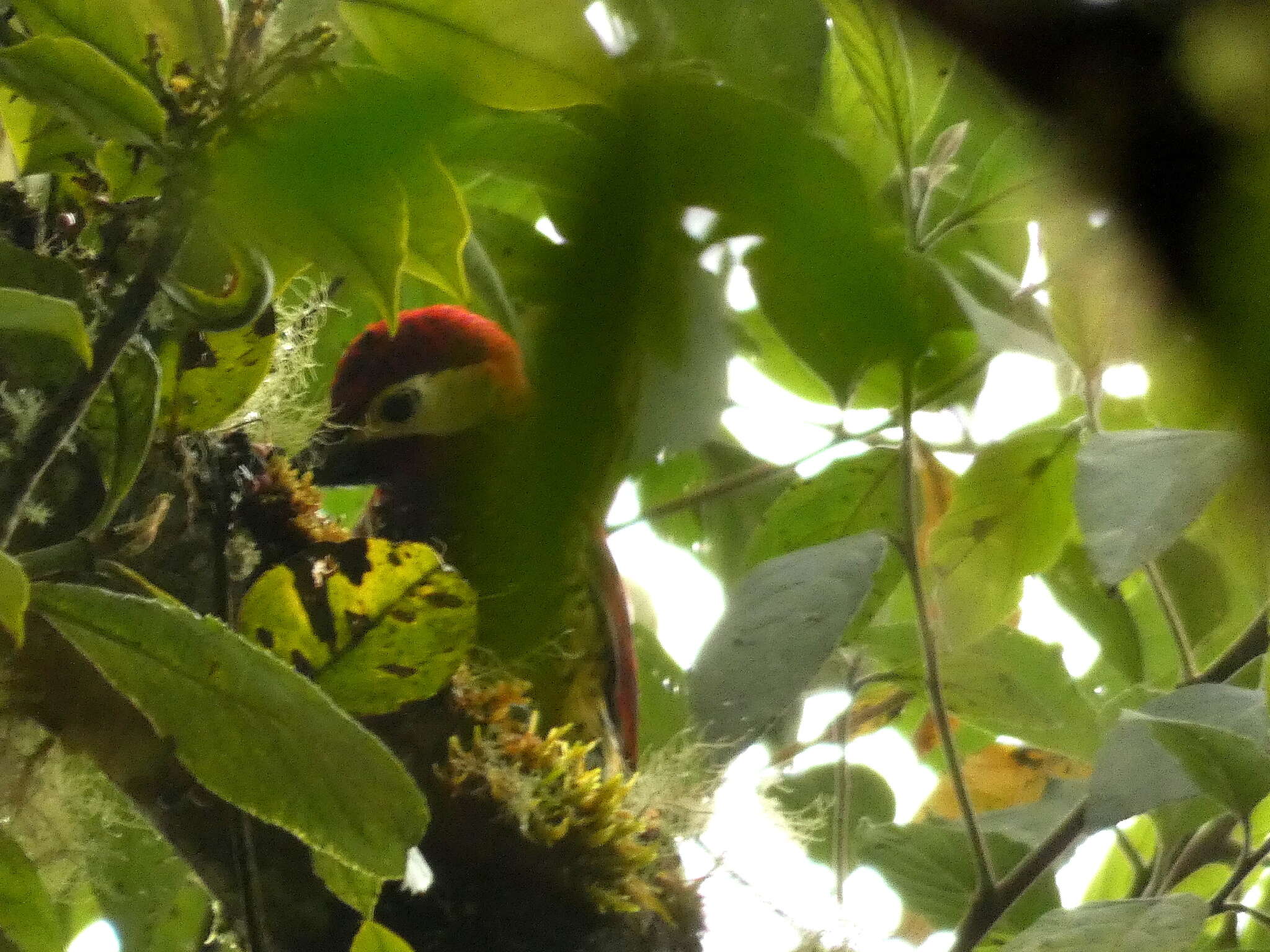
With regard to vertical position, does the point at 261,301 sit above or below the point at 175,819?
above

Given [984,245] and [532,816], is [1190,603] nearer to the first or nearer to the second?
[984,245]

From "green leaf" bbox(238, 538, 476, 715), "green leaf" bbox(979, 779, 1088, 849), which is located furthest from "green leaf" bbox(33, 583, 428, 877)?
"green leaf" bbox(979, 779, 1088, 849)

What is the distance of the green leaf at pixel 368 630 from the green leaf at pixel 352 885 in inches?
3.5

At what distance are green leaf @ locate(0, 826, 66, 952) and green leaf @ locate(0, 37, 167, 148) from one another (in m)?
0.42

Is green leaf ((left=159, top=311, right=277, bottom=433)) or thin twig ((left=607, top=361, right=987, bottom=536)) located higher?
green leaf ((left=159, top=311, right=277, bottom=433))

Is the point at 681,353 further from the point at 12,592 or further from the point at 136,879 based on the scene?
the point at 136,879

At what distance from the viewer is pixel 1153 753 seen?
33.4 inches

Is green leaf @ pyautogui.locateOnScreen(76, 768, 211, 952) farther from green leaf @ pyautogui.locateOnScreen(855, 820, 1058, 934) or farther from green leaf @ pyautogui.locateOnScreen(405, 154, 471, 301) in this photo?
green leaf @ pyautogui.locateOnScreen(855, 820, 1058, 934)

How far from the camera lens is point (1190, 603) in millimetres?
1312

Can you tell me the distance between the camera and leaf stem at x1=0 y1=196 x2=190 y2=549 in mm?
571

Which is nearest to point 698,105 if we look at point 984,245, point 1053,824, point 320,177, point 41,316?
point 320,177

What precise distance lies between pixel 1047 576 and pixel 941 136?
0.64 meters

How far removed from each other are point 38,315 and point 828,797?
3.63ft

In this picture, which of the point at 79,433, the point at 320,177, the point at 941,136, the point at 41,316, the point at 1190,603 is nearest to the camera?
the point at 320,177
